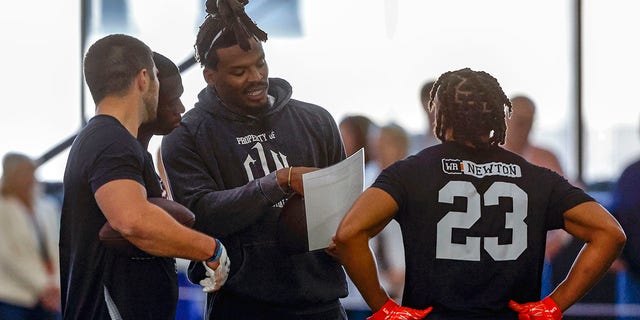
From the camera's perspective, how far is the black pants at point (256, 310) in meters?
2.89

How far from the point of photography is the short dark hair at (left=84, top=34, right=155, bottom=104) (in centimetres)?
264

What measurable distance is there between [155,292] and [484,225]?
0.78 meters

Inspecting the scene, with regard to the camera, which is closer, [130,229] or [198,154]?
[130,229]

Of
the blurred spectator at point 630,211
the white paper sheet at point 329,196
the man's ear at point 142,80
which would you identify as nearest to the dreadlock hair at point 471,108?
the white paper sheet at point 329,196

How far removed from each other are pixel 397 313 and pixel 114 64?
889 millimetres

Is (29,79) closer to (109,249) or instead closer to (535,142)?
(535,142)

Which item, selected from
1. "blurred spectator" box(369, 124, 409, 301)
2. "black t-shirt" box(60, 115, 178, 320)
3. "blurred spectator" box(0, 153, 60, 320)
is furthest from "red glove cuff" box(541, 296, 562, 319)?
"blurred spectator" box(0, 153, 60, 320)

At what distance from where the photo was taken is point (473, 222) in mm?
2537

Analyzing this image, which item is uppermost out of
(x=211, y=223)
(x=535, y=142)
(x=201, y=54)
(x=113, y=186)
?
(x=201, y=54)

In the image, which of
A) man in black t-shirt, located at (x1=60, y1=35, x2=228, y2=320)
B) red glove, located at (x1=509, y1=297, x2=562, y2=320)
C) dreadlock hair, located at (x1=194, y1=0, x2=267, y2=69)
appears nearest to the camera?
man in black t-shirt, located at (x1=60, y1=35, x2=228, y2=320)

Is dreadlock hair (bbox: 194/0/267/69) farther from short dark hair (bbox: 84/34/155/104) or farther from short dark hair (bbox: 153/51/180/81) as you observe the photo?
short dark hair (bbox: 84/34/155/104)

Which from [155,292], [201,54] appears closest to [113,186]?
[155,292]

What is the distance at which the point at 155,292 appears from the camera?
2.61 metres

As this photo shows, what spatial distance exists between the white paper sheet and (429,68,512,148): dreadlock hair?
0.29 m
